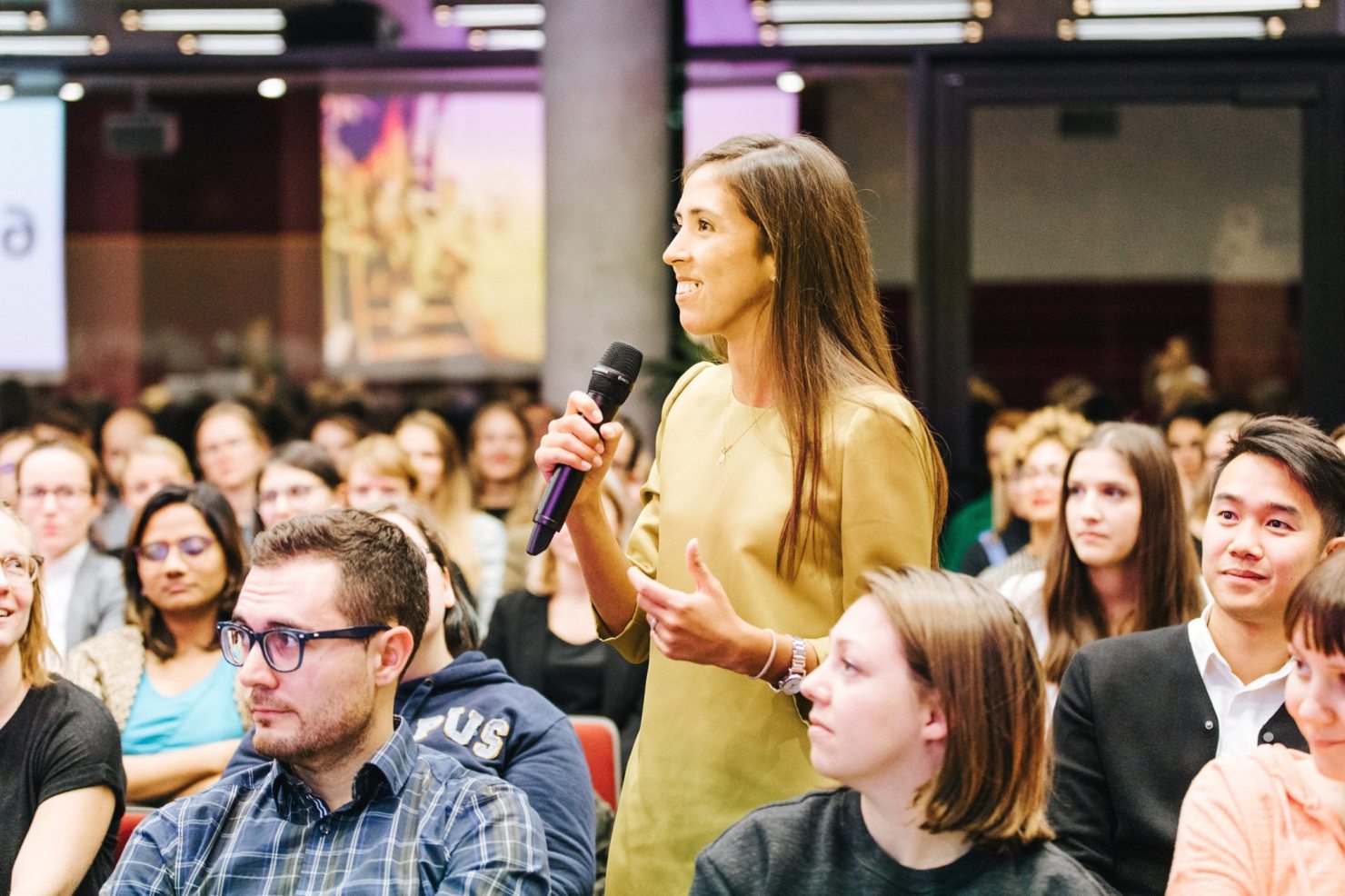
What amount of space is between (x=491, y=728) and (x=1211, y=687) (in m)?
1.17

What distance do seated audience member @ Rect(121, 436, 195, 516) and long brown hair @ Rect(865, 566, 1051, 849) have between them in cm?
381

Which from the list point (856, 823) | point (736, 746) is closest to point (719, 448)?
point (736, 746)

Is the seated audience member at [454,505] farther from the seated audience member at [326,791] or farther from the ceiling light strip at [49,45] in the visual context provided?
the ceiling light strip at [49,45]

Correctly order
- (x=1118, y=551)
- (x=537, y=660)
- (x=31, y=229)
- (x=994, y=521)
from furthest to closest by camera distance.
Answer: (x=31, y=229)
(x=994, y=521)
(x=537, y=660)
(x=1118, y=551)

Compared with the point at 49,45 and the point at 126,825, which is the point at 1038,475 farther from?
the point at 49,45

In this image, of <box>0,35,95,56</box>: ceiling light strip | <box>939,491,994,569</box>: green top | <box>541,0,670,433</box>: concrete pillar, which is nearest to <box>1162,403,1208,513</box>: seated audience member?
<box>939,491,994,569</box>: green top

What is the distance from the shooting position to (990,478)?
21.3 feet

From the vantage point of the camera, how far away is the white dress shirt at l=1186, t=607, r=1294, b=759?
230cm

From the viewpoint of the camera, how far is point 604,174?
6.57m

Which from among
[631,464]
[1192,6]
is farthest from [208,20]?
[1192,6]

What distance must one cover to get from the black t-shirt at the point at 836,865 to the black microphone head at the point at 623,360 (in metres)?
0.65

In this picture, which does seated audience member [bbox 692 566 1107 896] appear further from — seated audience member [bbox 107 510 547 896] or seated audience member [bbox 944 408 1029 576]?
seated audience member [bbox 944 408 1029 576]

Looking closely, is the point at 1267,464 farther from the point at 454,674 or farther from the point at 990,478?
the point at 990,478

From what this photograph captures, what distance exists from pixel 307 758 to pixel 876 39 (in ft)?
17.7
